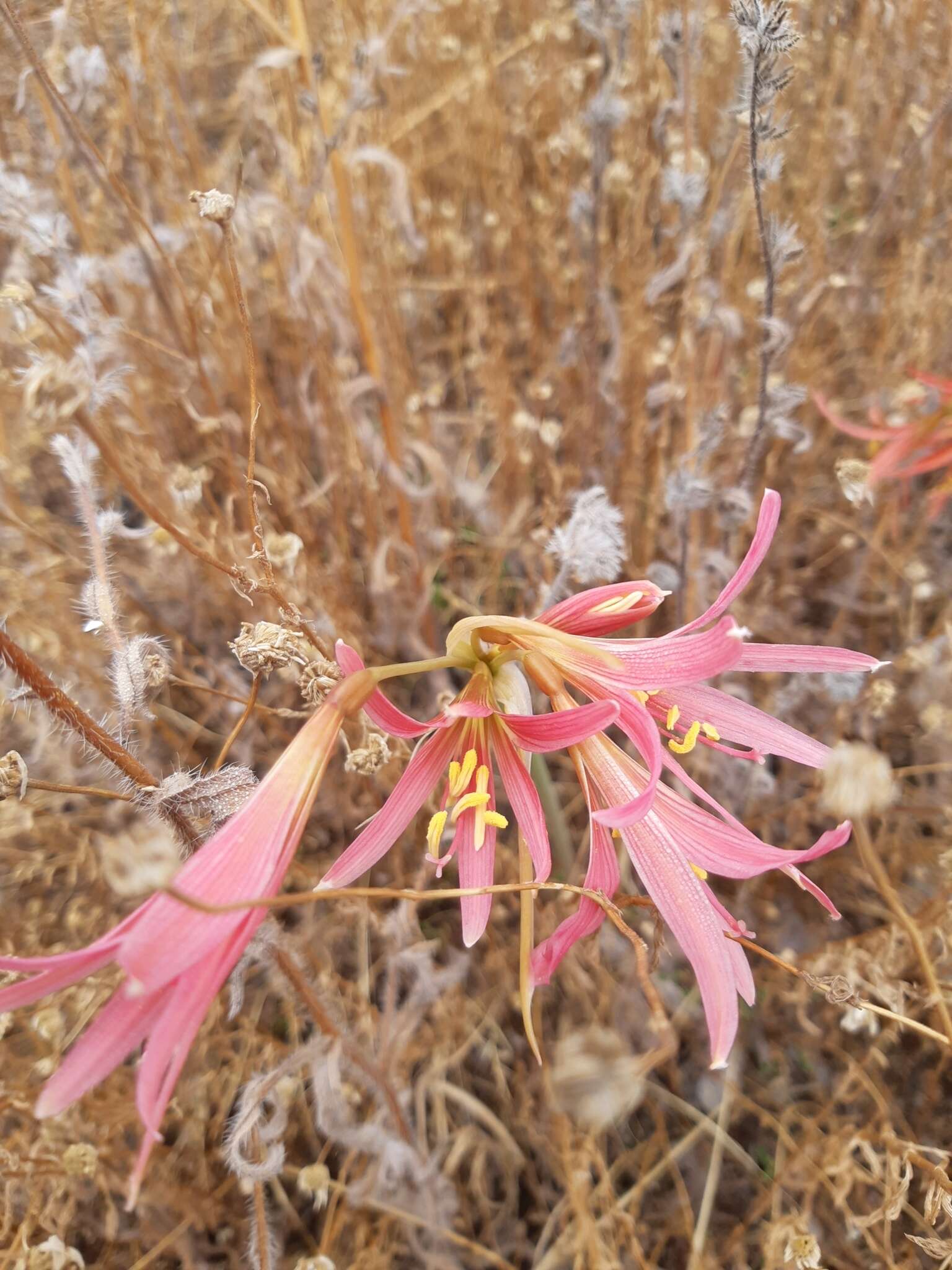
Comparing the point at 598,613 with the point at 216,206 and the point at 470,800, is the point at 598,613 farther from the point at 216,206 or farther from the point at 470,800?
the point at 216,206

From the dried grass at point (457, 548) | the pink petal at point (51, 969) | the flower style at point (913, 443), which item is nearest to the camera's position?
the pink petal at point (51, 969)

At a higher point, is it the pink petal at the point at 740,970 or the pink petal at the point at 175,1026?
the pink petal at the point at 175,1026

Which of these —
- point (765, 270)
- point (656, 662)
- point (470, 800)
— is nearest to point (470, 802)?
point (470, 800)

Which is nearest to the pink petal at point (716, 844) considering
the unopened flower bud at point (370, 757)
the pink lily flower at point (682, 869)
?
the pink lily flower at point (682, 869)

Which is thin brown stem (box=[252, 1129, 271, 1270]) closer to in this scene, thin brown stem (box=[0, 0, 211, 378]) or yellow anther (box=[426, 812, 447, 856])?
yellow anther (box=[426, 812, 447, 856])

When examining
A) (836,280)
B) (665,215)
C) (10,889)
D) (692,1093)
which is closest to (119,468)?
(10,889)

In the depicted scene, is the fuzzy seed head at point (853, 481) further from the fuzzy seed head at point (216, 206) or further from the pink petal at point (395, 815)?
the fuzzy seed head at point (216, 206)
